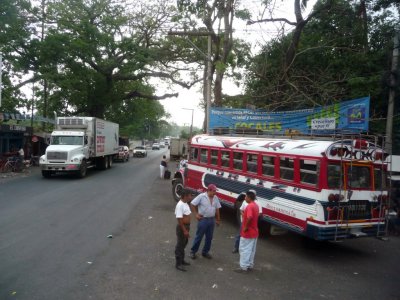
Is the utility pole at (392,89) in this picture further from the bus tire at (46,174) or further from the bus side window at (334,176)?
the bus tire at (46,174)

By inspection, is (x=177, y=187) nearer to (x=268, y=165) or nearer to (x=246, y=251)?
(x=268, y=165)

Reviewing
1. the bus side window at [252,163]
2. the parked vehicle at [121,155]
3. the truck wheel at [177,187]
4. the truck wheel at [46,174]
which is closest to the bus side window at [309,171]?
the bus side window at [252,163]

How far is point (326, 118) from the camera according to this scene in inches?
480

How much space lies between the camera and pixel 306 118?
1355 centimetres

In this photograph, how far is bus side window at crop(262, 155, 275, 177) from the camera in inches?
361

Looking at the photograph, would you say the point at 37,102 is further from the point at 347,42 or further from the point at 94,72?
the point at 347,42

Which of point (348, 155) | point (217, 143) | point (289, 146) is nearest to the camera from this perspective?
point (348, 155)

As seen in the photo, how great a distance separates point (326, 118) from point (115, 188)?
33.3 feet

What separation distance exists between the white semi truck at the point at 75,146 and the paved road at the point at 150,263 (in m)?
8.35

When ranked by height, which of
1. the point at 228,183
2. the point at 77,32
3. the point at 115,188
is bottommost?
the point at 115,188

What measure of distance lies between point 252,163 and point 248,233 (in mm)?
3598

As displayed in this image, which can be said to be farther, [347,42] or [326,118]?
[347,42]

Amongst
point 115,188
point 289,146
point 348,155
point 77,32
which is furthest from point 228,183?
point 77,32

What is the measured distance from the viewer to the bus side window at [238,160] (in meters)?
10.6
